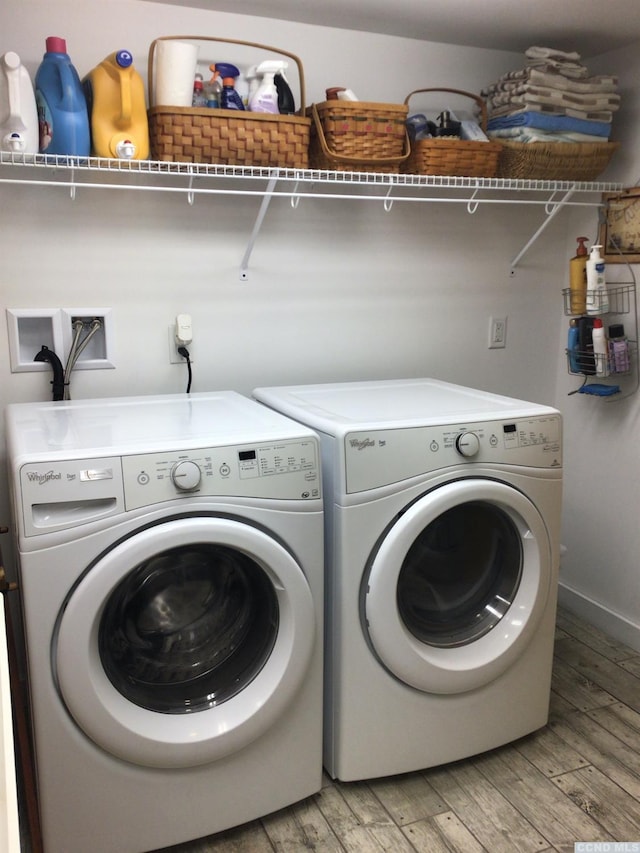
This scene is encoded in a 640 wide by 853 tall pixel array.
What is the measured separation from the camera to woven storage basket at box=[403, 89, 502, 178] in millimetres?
2062

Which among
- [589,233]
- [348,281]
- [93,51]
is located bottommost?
[348,281]

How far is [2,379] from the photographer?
77.4 inches

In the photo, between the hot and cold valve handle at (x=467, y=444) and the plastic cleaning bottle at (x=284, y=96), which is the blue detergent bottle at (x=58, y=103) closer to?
the plastic cleaning bottle at (x=284, y=96)

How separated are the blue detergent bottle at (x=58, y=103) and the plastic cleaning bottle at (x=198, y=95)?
0.30 metres

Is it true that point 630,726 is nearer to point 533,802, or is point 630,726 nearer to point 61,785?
point 533,802

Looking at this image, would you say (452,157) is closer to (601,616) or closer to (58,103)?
(58,103)

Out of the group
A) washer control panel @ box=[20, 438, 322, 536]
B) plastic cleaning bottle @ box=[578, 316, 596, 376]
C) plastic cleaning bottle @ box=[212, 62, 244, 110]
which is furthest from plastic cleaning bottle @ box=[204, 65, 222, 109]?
plastic cleaning bottle @ box=[578, 316, 596, 376]

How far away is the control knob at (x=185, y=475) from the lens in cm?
144

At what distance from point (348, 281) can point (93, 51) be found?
0.96 meters

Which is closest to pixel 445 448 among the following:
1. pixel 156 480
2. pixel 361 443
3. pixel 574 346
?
pixel 361 443

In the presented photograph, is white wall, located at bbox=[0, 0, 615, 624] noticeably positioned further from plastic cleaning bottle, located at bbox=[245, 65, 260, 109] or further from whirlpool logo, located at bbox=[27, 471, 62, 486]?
whirlpool logo, located at bbox=[27, 471, 62, 486]

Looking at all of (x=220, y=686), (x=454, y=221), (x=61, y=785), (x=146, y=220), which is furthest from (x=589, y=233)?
(x=61, y=785)

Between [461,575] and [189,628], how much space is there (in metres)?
0.71

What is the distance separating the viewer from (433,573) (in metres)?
1.84
